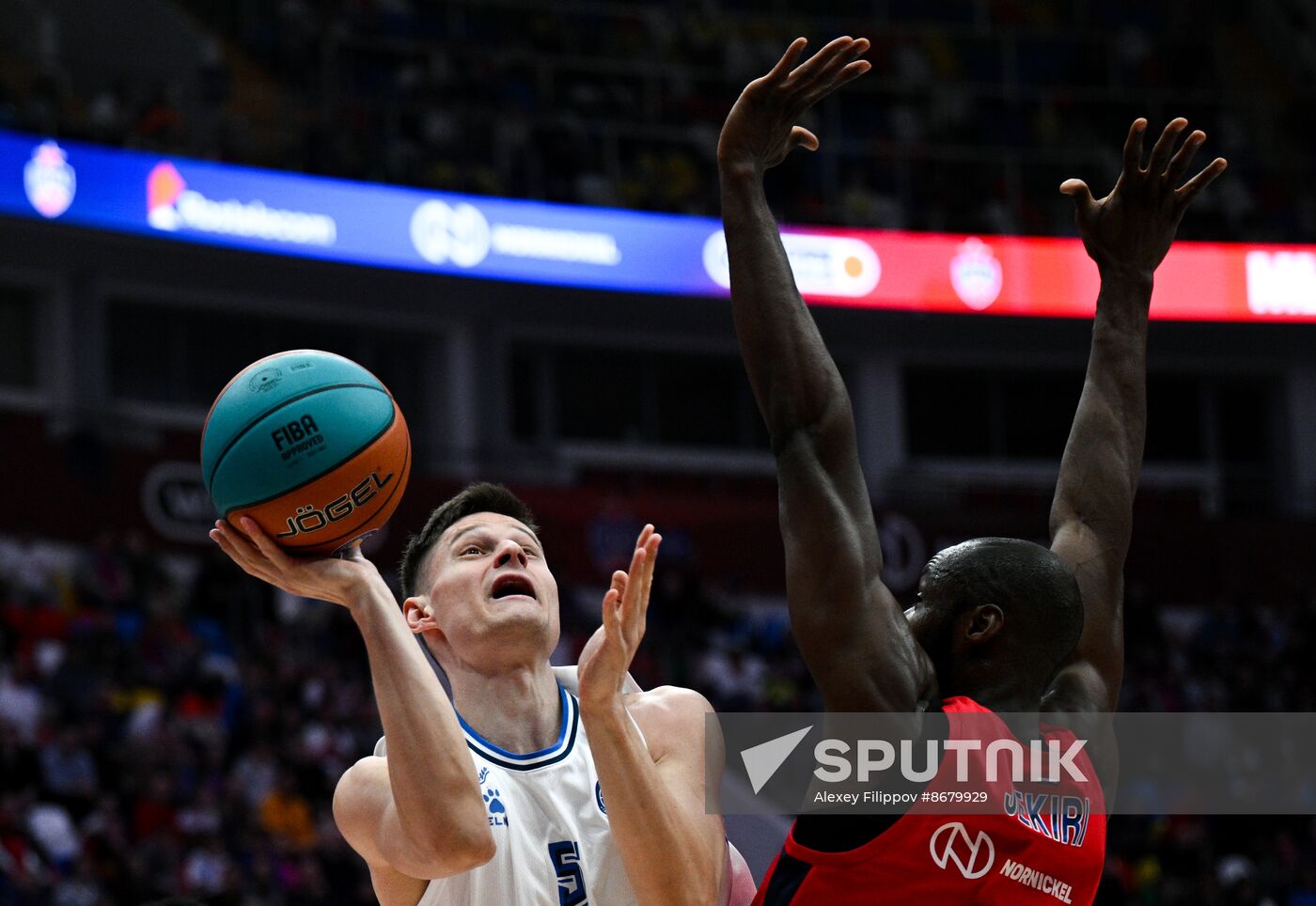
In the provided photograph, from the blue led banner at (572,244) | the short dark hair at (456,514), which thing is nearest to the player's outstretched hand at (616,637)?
the short dark hair at (456,514)

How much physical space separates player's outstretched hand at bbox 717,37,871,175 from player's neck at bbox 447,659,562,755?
134 cm

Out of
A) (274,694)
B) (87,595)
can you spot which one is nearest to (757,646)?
(274,694)

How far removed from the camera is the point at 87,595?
1291 cm

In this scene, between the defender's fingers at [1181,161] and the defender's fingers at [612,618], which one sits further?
the defender's fingers at [1181,161]

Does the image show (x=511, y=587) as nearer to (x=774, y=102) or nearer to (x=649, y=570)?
(x=649, y=570)

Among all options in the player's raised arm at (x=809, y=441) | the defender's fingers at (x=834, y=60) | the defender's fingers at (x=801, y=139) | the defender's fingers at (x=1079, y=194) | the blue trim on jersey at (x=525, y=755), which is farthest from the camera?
the blue trim on jersey at (x=525, y=755)

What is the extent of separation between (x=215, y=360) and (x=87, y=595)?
554 centimetres


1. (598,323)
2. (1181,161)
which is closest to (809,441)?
(1181,161)

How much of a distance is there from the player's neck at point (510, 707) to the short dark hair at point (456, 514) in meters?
0.29

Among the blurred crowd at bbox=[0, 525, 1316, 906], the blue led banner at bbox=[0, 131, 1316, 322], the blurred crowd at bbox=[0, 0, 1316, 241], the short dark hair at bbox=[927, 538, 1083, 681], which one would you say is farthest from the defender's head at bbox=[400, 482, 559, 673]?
the blurred crowd at bbox=[0, 0, 1316, 241]

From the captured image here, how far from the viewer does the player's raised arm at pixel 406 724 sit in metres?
3.01

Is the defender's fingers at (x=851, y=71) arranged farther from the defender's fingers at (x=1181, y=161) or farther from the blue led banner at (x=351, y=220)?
the blue led banner at (x=351, y=220)

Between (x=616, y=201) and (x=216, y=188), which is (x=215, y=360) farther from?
(x=616, y=201)

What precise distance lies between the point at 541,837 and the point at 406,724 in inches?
22.6
